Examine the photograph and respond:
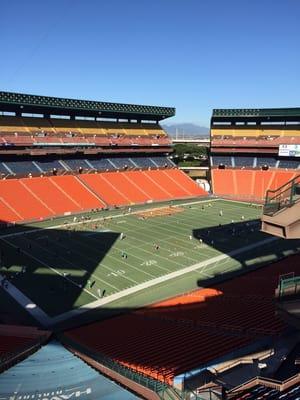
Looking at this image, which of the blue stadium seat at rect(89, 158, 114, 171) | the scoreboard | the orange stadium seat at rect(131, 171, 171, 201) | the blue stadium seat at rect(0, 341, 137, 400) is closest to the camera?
the blue stadium seat at rect(0, 341, 137, 400)

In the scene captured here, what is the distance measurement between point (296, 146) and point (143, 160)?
2433cm

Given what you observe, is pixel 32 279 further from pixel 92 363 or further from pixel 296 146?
pixel 296 146

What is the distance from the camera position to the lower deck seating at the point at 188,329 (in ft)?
41.6

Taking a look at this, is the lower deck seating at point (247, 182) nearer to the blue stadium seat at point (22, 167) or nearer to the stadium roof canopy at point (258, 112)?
the stadium roof canopy at point (258, 112)

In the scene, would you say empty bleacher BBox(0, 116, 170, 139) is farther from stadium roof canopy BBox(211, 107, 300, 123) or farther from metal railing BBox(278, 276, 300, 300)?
metal railing BBox(278, 276, 300, 300)

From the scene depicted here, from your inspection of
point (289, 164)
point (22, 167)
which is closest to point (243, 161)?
point (289, 164)

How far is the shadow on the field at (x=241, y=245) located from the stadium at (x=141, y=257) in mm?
194

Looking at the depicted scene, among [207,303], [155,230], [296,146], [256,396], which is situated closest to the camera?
[256,396]

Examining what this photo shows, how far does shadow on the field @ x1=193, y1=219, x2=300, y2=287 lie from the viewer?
101 ft

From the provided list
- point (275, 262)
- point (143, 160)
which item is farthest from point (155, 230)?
point (143, 160)

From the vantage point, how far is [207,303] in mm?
22203

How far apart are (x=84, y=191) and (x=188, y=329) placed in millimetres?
38398

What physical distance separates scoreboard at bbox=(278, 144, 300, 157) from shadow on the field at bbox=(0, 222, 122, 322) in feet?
119

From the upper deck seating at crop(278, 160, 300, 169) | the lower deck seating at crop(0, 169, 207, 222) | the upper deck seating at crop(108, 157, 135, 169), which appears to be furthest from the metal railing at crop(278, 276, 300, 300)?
the upper deck seating at crop(278, 160, 300, 169)
